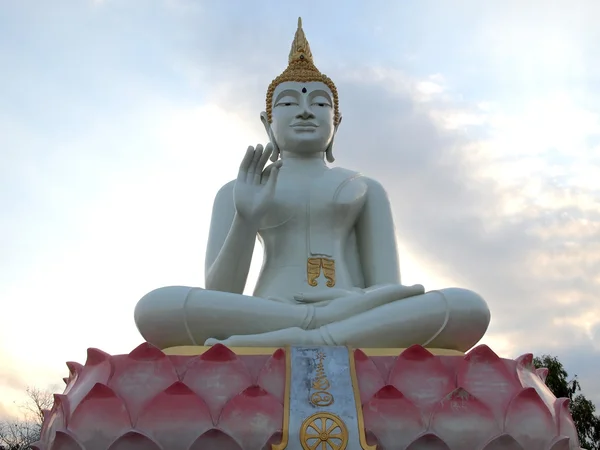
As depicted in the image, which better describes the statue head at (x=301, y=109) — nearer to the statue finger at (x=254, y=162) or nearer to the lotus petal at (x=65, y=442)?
the statue finger at (x=254, y=162)

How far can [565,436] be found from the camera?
15.2 ft

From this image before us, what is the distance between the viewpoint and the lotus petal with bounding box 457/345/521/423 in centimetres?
463

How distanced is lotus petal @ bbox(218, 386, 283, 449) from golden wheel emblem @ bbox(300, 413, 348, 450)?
0.52ft

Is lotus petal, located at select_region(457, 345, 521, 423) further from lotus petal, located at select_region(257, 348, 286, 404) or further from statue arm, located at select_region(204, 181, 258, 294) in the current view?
statue arm, located at select_region(204, 181, 258, 294)

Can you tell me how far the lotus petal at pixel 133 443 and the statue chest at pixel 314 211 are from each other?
2456mm

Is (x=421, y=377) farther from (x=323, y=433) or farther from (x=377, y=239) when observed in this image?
(x=377, y=239)

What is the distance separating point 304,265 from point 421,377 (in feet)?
6.02

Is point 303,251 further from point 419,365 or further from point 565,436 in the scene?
point 565,436

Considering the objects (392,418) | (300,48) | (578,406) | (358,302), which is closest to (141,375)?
(392,418)

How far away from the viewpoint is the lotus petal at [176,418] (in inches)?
172

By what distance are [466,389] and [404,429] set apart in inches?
17.5

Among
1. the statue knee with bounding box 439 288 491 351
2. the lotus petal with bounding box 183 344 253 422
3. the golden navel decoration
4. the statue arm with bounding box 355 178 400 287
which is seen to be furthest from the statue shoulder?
the lotus petal with bounding box 183 344 253 422

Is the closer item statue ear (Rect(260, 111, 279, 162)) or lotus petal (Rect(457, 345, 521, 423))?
lotus petal (Rect(457, 345, 521, 423))

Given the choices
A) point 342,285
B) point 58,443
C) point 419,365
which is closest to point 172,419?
point 58,443
